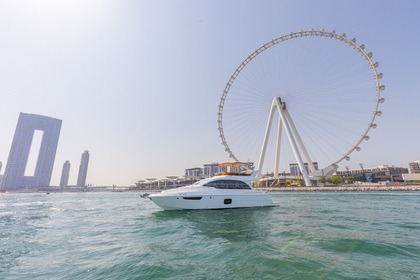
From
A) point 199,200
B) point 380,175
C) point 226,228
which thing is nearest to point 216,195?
point 199,200

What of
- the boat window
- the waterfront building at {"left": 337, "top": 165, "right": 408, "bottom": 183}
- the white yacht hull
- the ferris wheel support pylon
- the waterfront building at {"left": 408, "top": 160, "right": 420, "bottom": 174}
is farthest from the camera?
the waterfront building at {"left": 408, "top": 160, "right": 420, "bottom": 174}

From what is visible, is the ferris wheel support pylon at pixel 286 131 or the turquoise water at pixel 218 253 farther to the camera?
the ferris wheel support pylon at pixel 286 131

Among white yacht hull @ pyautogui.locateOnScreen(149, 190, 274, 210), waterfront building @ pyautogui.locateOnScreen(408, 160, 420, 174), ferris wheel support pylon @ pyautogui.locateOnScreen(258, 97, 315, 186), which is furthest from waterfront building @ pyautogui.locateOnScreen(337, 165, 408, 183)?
white yacht hull @ pyautogui.locateOnScreen(149, 190, 274, 210)

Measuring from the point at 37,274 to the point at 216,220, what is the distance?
1067 centimetres

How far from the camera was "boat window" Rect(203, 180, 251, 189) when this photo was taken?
811 inches

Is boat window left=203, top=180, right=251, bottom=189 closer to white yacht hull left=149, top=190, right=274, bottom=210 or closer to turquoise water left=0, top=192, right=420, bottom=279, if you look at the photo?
white yacht hull left=149, top=190, right=274, bottom=210

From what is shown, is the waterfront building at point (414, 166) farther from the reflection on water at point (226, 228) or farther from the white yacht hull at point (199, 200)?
the reflection on water at point (226, 228)

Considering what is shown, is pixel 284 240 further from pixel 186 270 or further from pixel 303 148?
pixel 303 148

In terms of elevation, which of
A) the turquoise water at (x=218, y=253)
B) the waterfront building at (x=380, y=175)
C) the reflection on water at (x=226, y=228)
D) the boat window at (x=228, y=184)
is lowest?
the turquoise water at (x=218, y=253)

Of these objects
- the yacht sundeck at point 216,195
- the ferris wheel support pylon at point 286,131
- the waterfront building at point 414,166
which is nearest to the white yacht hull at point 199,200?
the yacht sundeck at point 216,195

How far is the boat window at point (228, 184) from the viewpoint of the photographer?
67.6 feet

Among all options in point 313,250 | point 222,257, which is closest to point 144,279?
point 222,257

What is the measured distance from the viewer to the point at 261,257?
25.1ft

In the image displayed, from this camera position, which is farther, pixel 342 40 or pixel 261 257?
pixel 342 40
